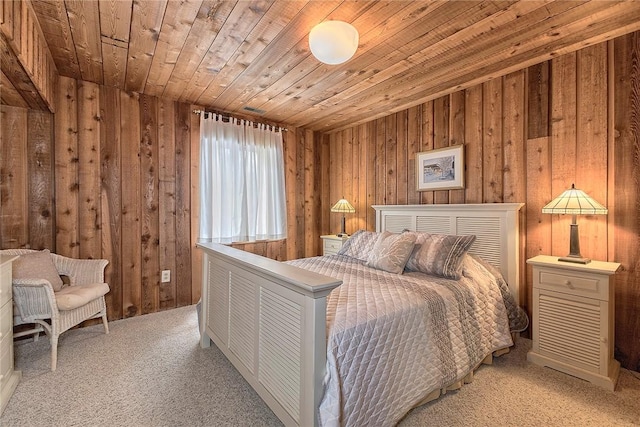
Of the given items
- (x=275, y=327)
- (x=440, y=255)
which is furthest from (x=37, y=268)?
(x=440, y=255)

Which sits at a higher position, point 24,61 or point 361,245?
point 24,61

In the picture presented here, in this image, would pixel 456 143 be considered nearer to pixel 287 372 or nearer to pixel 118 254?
pixel 287 372

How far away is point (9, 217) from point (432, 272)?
3535 millimetres

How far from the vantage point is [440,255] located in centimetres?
228

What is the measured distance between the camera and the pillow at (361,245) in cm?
278

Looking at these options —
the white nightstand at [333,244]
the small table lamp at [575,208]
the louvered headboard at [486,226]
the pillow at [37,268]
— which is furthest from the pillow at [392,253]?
the pillow at [37,268]

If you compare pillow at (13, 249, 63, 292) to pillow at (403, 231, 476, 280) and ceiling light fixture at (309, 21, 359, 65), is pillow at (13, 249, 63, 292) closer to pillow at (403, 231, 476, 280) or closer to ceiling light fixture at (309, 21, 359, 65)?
ceiling light fixture at (309, 21, 359, 65)

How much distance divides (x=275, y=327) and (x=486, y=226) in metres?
2.13

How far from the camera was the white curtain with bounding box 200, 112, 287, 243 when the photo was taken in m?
3.42

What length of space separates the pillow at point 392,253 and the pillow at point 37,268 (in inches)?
103

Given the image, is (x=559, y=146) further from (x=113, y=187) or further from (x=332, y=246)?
(x=113, y=187)

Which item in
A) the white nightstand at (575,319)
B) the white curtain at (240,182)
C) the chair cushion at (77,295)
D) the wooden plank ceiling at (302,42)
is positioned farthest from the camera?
the white curtain at (240,182)

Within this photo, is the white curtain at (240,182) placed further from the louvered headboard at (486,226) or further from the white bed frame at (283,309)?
the louvered headboard at (486,226)

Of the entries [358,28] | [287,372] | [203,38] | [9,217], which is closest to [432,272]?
[287,372]
